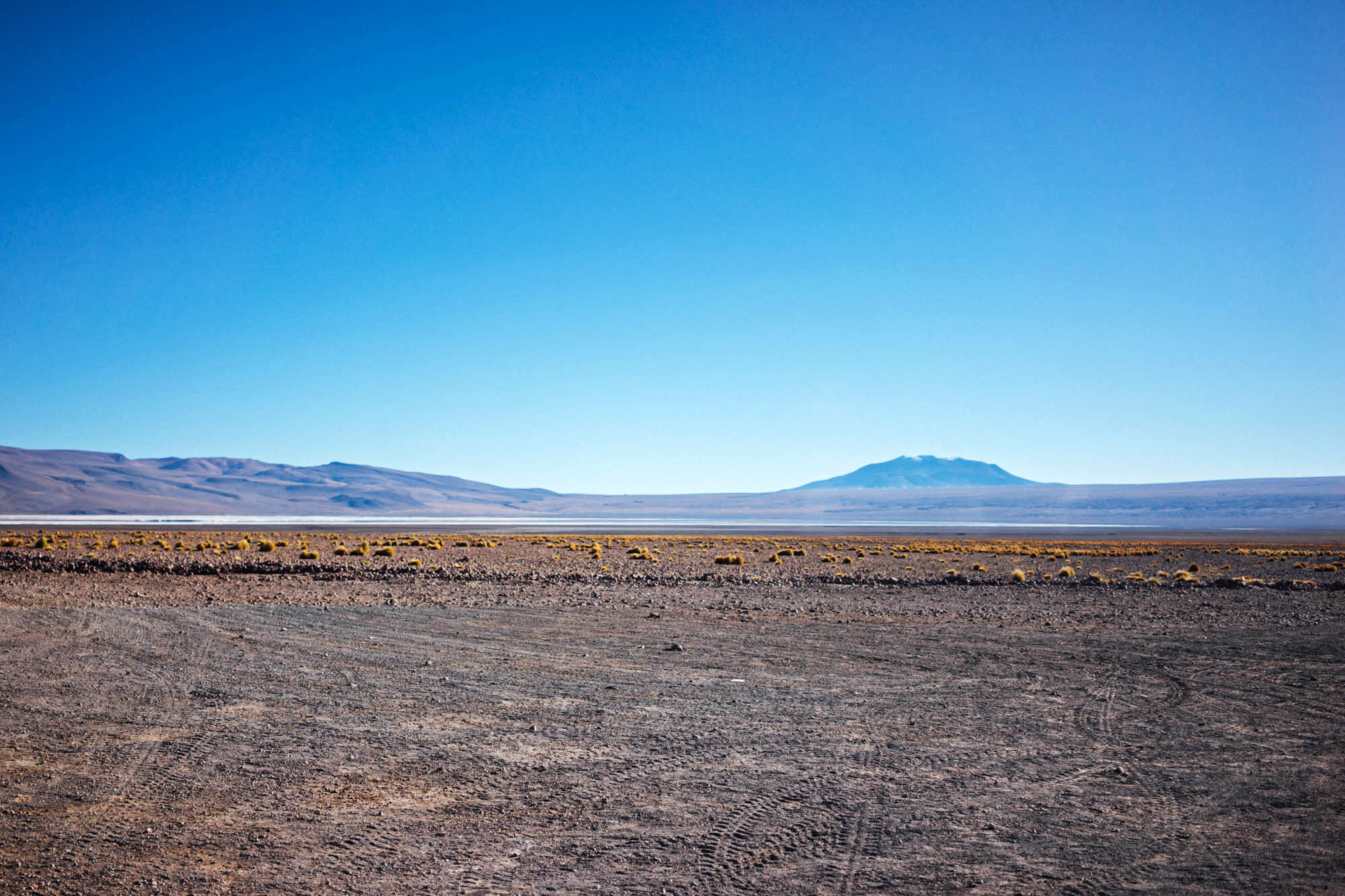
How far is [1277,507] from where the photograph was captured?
17688cm

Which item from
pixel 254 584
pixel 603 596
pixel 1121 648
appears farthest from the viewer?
pixel 254 584

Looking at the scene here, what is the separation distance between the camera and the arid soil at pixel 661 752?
16.8 ft

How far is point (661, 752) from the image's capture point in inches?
295

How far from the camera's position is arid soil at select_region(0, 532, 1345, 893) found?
5.11 m

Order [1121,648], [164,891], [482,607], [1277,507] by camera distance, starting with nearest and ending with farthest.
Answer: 1. [164,891]
2. [1121,648]
3. [482,607]
4. [1277,507]

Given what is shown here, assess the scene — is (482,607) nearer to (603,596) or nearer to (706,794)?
(603,596)

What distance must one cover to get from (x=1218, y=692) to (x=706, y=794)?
7.16 meters

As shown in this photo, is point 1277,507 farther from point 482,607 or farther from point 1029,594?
point 482,607

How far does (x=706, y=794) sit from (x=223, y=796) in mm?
3423

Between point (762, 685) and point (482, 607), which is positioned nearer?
point (762, 685)

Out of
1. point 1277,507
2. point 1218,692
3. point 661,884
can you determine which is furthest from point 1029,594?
point 1277,507

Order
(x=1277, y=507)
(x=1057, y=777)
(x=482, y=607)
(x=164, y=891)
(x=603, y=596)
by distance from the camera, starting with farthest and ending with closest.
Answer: (x=1277, y=507)
(x=603, y=596)
(x=482, y=607)
(x=1057, y=777)
(x=164, y=891)

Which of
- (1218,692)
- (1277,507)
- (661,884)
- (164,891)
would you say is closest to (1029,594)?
(1218,692)

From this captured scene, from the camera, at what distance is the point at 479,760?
7.21 meters
